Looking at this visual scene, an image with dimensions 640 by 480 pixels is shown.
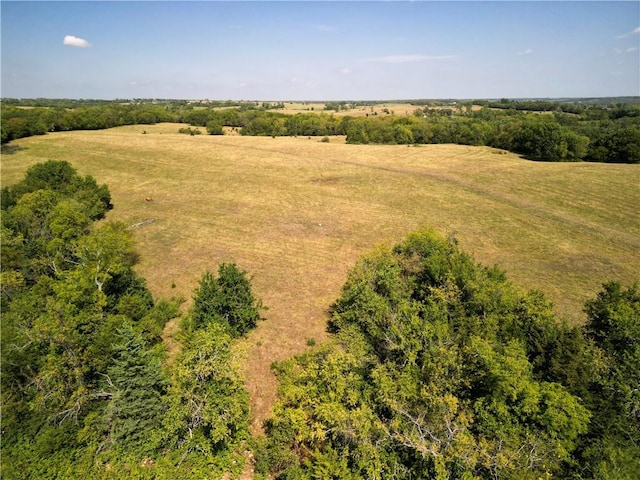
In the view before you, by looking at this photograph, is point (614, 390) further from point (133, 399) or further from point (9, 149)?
point (9, 149)

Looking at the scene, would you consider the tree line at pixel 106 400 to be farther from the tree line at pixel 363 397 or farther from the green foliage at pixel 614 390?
the green foliage at pixel 614 390

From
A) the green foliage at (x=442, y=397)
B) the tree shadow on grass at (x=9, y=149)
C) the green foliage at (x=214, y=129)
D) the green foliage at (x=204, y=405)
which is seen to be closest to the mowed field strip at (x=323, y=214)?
the tree shadow on grass at (x=9, y=149)

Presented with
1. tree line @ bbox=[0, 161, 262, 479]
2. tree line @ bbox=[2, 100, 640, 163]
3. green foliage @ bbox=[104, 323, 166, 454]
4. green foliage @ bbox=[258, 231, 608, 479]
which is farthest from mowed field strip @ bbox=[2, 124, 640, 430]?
tree line @ bbox=[2, 100, 640, 163]

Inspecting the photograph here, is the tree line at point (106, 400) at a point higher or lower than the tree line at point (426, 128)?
lower

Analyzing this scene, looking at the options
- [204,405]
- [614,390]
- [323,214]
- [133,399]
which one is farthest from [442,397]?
[323,214]

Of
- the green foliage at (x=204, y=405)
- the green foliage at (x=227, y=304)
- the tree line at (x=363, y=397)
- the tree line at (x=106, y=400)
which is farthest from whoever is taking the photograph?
the green foliage at (x=227, y=304)

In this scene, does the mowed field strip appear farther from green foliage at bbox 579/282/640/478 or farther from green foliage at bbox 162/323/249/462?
green foliage at bbox 579/282/640/478

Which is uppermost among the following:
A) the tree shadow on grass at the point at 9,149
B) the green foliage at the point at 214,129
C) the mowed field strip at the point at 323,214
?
the green foliage at the point at 214,129
